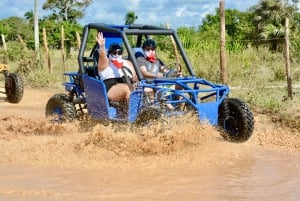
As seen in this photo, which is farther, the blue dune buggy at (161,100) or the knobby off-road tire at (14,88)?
the knobby off-road tire at (14,88)

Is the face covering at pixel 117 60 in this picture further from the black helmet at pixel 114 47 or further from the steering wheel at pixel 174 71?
the steering wheel at pixel 174 71

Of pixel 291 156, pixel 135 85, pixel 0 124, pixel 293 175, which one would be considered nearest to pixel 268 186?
pixel 293 175

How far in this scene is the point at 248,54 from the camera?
16.1 metres

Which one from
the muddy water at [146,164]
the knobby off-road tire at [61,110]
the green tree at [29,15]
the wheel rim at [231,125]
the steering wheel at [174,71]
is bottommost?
the muddy water at [146,164]

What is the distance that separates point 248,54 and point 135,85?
9.62 metres

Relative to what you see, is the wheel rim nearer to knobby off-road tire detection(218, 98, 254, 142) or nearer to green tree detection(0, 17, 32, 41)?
knobby off-road tire detection(218, 98, 254, 142)

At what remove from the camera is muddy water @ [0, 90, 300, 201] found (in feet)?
16.9

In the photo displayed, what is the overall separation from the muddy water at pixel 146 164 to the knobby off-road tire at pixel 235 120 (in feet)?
0.45

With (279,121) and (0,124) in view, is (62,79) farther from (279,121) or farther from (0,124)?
(279,121)

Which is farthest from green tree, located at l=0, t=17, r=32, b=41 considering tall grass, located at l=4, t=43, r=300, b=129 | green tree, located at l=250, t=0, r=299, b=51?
tall grass, located at l=4, t=43, r=300, b=129

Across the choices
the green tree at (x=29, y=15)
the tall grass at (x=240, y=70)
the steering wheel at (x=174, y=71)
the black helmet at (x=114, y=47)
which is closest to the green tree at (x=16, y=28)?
the green tree at (x=29, y=15)

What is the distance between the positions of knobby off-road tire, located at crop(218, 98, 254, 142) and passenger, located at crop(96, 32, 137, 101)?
124 cm

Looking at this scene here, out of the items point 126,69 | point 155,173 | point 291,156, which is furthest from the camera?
point 126,69

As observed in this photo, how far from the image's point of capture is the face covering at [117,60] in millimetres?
7628
